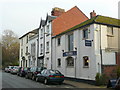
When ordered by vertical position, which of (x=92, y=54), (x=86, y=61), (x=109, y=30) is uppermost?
(x=109, y=30)

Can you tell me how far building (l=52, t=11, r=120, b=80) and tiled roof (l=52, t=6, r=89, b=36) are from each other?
5898mm

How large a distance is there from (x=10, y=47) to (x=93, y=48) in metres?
45.3

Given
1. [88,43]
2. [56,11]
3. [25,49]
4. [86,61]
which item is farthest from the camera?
[25,49]

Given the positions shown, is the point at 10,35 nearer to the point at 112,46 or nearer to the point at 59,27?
the point at 59,27

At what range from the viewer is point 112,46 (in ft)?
56.2

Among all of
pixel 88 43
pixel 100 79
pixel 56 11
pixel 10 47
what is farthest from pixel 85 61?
pixel 10 47

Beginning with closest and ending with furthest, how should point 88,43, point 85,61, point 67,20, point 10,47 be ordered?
point 88,43 → point 85,61 → point 67,20 → point 10,47

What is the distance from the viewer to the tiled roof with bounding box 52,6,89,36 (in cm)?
2639

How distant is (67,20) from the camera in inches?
1091

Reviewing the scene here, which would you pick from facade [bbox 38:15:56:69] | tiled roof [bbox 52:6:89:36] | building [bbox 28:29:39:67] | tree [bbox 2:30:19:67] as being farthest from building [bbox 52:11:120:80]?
tree [bbox 2:30:19:67]

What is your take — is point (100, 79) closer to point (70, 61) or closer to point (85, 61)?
point (85, 61)

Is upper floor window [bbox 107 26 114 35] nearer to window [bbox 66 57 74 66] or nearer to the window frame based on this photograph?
the window frame

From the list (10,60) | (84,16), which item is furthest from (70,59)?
(10,60)

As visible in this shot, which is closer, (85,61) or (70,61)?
(85,61)
